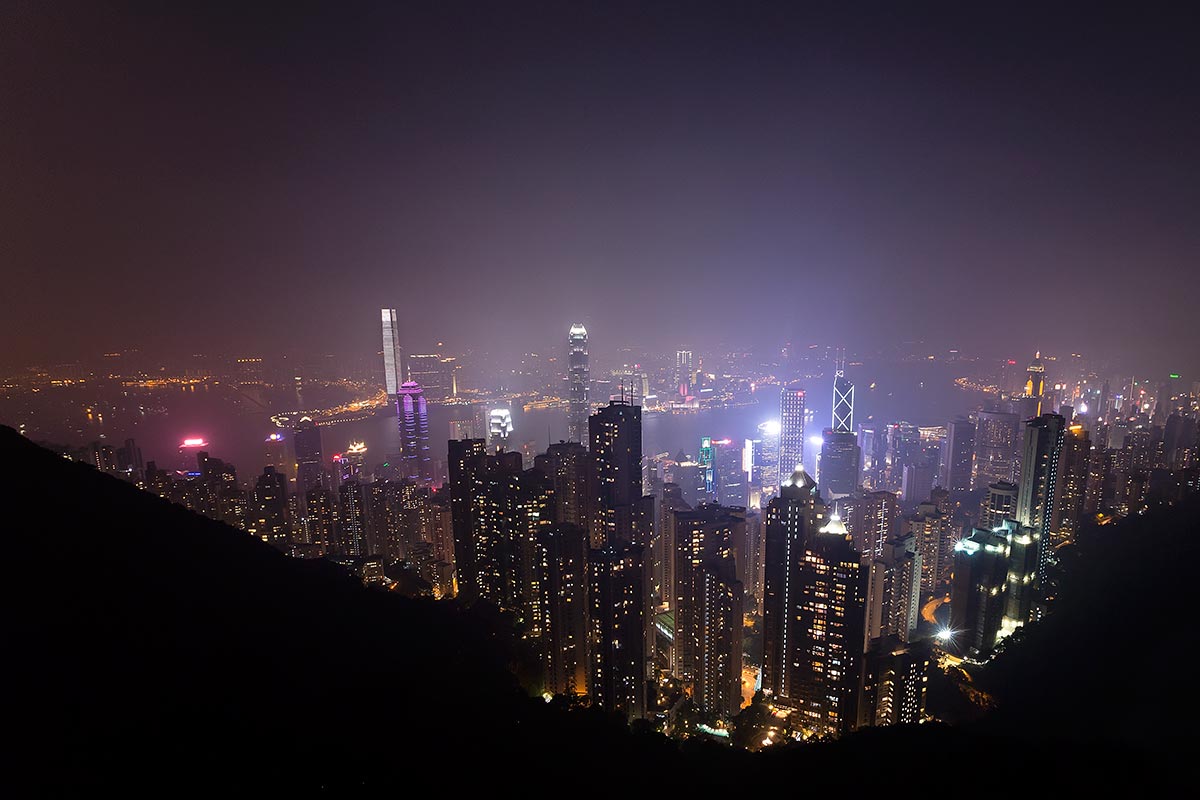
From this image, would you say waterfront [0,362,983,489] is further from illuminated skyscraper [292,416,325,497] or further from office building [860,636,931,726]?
office building [860,636,931,726]

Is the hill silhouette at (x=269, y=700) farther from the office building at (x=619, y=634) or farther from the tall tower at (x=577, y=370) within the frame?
the tall tower at (x=577, y=370)

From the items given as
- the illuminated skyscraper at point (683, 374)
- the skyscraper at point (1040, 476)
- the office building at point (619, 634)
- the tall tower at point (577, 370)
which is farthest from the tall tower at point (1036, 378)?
the office building at point (619, 634)

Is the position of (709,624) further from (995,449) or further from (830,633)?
(995,449)

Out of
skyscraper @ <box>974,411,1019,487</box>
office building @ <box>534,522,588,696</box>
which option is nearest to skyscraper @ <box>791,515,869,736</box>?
office building @ <box>534,522,588,696</box>

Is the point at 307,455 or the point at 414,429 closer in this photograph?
the point at 307,455

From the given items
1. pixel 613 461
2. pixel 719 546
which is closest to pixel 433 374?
pixel 613 461

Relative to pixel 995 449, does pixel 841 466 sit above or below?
below

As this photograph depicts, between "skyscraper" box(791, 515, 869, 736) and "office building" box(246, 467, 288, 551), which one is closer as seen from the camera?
"skyscraper" box(791, 515, 869, 736)
